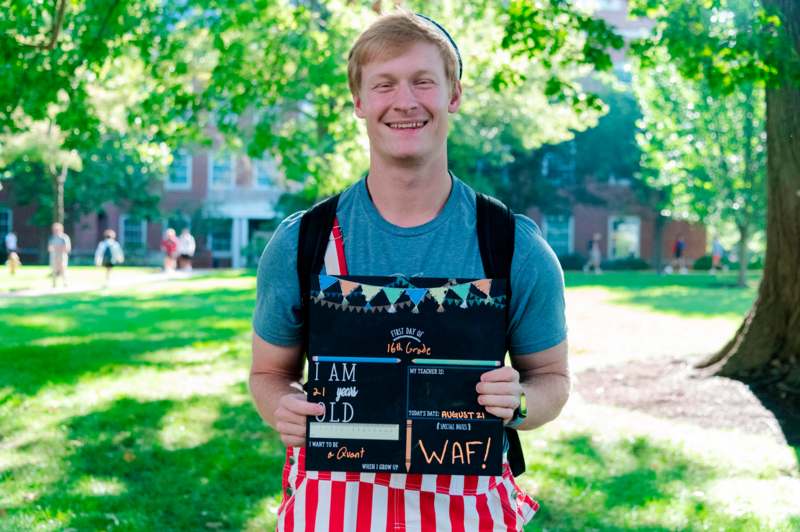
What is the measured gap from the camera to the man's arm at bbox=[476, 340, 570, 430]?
2219mm

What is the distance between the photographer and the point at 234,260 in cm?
4753

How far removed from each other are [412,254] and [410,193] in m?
0.16

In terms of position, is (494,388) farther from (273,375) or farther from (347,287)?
(273,375)

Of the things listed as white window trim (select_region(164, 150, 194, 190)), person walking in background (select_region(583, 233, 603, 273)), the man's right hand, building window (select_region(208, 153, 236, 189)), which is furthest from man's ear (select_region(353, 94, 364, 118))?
white window trim (select_region(164, 150, 194, 190))

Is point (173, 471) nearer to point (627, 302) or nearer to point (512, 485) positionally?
point (512, 485)

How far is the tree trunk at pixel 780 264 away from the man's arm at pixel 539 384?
7.10 meters

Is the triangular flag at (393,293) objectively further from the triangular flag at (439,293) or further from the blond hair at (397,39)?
the blond hair at (397,39)

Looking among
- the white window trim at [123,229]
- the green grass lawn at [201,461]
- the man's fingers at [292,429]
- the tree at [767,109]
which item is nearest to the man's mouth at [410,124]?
the man's fingers at [292,429]

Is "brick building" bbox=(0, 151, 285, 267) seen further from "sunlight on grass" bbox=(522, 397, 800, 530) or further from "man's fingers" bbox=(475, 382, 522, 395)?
"man's fingers" bbox=(475, 382, 522, 395)

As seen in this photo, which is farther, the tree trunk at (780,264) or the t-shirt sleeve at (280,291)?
the tree trunk at (780,264)

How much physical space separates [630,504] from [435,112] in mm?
4249

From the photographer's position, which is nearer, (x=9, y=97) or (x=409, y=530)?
(x=409, y=530)

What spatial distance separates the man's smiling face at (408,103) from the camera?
7.79 ft

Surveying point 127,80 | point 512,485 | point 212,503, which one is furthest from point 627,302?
point 512,485
